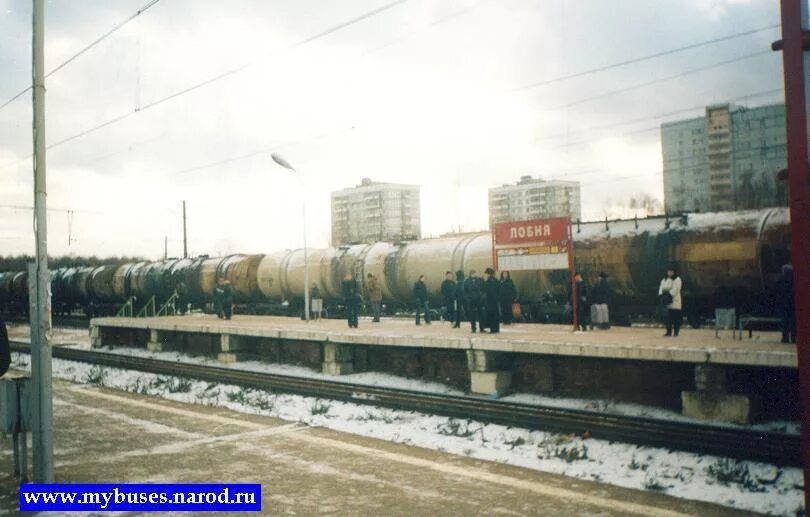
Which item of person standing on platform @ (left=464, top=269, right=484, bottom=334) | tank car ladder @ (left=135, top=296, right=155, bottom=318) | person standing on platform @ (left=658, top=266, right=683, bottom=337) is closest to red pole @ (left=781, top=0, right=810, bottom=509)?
person standing on platform @ (left=658, top=266, right=683, bottom=337)

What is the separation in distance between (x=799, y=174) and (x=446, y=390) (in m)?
10.9

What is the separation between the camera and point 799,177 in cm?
279

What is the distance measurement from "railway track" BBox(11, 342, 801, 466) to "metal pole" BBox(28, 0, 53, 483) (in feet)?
20.2

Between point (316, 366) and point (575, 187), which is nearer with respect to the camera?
point (316, 366)

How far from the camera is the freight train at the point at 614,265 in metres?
14.6

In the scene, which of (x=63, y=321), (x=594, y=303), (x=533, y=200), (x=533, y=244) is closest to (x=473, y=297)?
(x=533, y=244)

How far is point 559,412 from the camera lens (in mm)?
10031

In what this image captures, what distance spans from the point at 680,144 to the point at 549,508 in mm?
74119

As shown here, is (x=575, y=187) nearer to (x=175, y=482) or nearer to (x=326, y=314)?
(x=326, y=314)

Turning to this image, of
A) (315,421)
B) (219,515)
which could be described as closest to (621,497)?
(219,515)

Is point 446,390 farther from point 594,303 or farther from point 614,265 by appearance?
point 614,265

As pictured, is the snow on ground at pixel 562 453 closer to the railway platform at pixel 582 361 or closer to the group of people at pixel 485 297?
the railway platform at pixel 582 361

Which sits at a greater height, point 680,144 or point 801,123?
point 680,144

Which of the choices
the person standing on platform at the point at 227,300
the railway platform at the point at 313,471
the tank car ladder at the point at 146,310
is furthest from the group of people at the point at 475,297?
the tank car ladder at the point at 146,310
